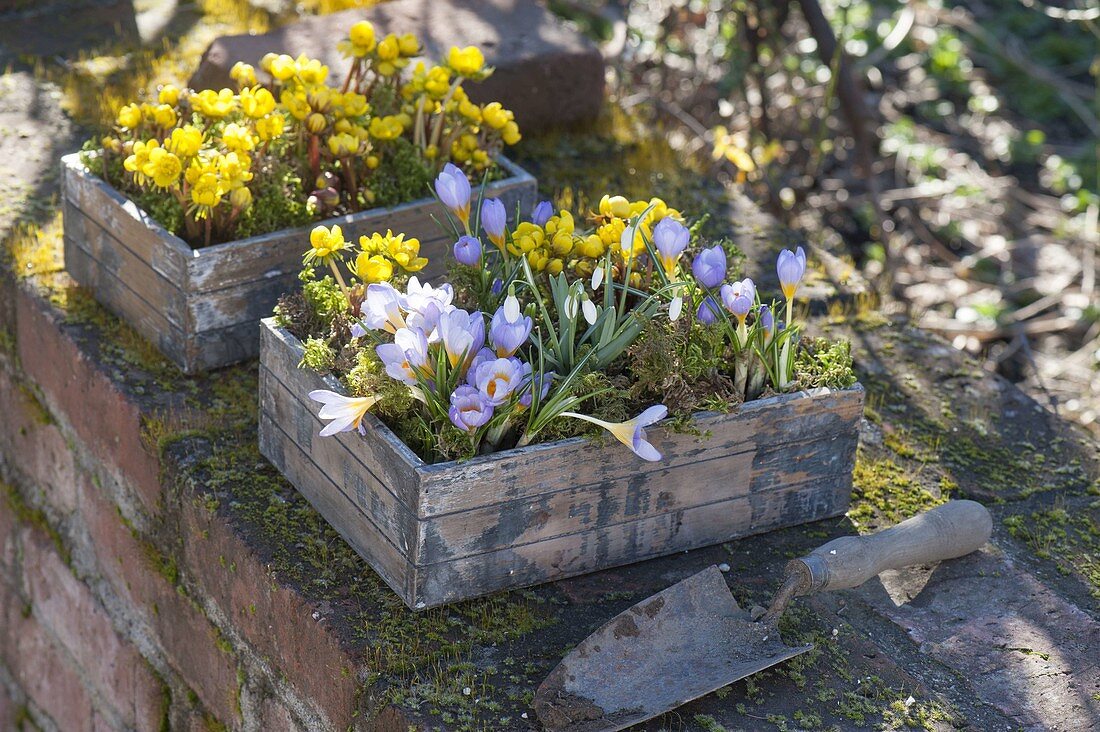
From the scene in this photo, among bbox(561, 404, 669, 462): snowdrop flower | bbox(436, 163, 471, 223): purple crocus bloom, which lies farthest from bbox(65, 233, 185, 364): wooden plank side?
bbox(561, 404, 669, 462): snowdrop flower

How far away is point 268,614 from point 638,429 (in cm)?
81

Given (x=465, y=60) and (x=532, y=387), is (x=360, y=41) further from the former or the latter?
(x=532, y=387)

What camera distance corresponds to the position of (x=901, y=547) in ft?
7.92

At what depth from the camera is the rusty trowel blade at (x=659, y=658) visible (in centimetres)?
207

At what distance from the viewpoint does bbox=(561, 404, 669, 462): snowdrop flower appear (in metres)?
2.12

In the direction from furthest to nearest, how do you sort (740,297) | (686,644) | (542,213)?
(542,213)
(740,297)
(686,644)

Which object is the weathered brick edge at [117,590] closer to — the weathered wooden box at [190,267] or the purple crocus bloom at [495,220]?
the weathered wooden box at [190,267]

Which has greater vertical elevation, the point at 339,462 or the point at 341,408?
the point at 341,408

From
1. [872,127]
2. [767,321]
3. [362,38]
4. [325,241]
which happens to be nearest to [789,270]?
[767,321]

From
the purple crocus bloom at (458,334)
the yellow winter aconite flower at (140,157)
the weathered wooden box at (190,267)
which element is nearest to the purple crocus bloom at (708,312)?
the purple crocus bloom at (458,334)

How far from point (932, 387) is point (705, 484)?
98 centimetres

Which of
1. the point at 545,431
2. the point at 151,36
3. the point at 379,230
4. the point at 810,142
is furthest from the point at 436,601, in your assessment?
the point at 810,142

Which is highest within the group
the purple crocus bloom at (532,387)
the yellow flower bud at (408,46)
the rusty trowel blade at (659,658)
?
the yellow flower bud at (408,46)

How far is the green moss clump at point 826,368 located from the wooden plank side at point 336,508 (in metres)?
0.85
